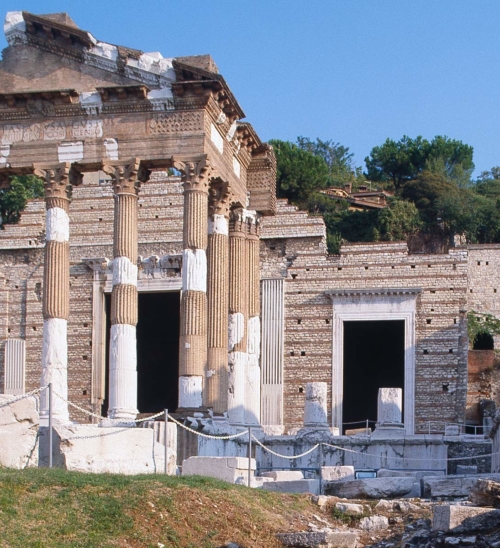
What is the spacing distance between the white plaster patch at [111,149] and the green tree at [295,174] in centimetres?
2860

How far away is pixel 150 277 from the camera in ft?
113

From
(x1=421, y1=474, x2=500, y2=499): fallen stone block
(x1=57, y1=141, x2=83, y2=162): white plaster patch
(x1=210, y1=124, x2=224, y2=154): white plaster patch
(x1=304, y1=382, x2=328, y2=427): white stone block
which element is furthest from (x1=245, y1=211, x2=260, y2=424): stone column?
(x1=421, y1=474, x2=500, y2=499): fallen stone block

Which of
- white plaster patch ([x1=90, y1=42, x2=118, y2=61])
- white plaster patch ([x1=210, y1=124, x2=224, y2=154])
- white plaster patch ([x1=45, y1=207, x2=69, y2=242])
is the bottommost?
white plaster patch ([x1=45, y1=207, x2=69, y2=242])

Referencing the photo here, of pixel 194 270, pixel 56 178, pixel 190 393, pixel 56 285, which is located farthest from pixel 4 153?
pixel 190 393

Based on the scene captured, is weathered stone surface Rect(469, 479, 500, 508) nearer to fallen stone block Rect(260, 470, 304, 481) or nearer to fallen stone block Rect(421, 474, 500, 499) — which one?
fallen stone block Rect(421, 474, 500, 499)

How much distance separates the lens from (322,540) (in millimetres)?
15578

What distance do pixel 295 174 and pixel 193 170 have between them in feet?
97.0

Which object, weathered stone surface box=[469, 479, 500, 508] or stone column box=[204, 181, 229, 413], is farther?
stone column box=[204, 181, 229, 413]

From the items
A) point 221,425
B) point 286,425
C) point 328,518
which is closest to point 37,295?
point 286,425

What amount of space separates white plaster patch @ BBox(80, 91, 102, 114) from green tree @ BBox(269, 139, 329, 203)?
2855cm

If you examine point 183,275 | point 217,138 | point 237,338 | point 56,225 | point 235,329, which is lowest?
point 237,338

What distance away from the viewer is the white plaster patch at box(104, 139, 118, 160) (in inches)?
1091

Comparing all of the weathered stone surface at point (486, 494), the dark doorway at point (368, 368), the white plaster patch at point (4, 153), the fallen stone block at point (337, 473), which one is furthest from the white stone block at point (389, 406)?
the dark doorway at point (368, 368)

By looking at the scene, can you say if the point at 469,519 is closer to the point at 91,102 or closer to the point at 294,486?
the point at 294,486
